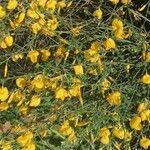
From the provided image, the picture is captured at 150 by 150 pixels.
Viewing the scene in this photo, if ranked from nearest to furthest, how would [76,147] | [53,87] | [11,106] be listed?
[53,87]
[76,147]
[11,106]

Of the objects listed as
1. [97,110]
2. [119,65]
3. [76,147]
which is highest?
[119,65]

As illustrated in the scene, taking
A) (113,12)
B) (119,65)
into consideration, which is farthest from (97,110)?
(113,12)

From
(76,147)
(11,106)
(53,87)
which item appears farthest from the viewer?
(11,106)

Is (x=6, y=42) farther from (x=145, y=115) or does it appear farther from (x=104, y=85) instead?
(x=145, y=115)

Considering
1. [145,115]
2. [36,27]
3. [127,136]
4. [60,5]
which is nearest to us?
[145,115]

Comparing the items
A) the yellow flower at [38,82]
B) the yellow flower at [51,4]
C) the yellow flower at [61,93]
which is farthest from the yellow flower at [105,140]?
the yellow flower at [51,4]

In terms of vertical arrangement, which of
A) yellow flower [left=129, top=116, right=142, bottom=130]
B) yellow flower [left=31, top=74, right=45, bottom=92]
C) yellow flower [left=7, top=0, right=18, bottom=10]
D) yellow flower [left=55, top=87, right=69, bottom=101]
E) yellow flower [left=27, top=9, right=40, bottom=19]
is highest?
yellow flower [left=7, top=0, right=18, bottom=10]

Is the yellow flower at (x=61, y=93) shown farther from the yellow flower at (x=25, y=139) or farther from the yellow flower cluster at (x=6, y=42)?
the yellow flower cluster at (x=6, y=42)

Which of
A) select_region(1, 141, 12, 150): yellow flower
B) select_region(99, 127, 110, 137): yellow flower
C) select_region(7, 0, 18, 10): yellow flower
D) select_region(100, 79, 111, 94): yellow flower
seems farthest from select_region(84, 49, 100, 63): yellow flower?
select_region(1, 141, 12, 150): yellow flower

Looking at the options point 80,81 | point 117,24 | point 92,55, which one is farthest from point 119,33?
point 80,81

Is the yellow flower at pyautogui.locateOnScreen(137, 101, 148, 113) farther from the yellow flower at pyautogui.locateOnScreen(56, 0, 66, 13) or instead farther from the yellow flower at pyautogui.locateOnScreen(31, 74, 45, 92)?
the yellow flower at pyautogui.locateOnScreen(56, 0, 66, 13)

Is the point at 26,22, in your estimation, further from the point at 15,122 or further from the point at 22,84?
the point at 15,122
